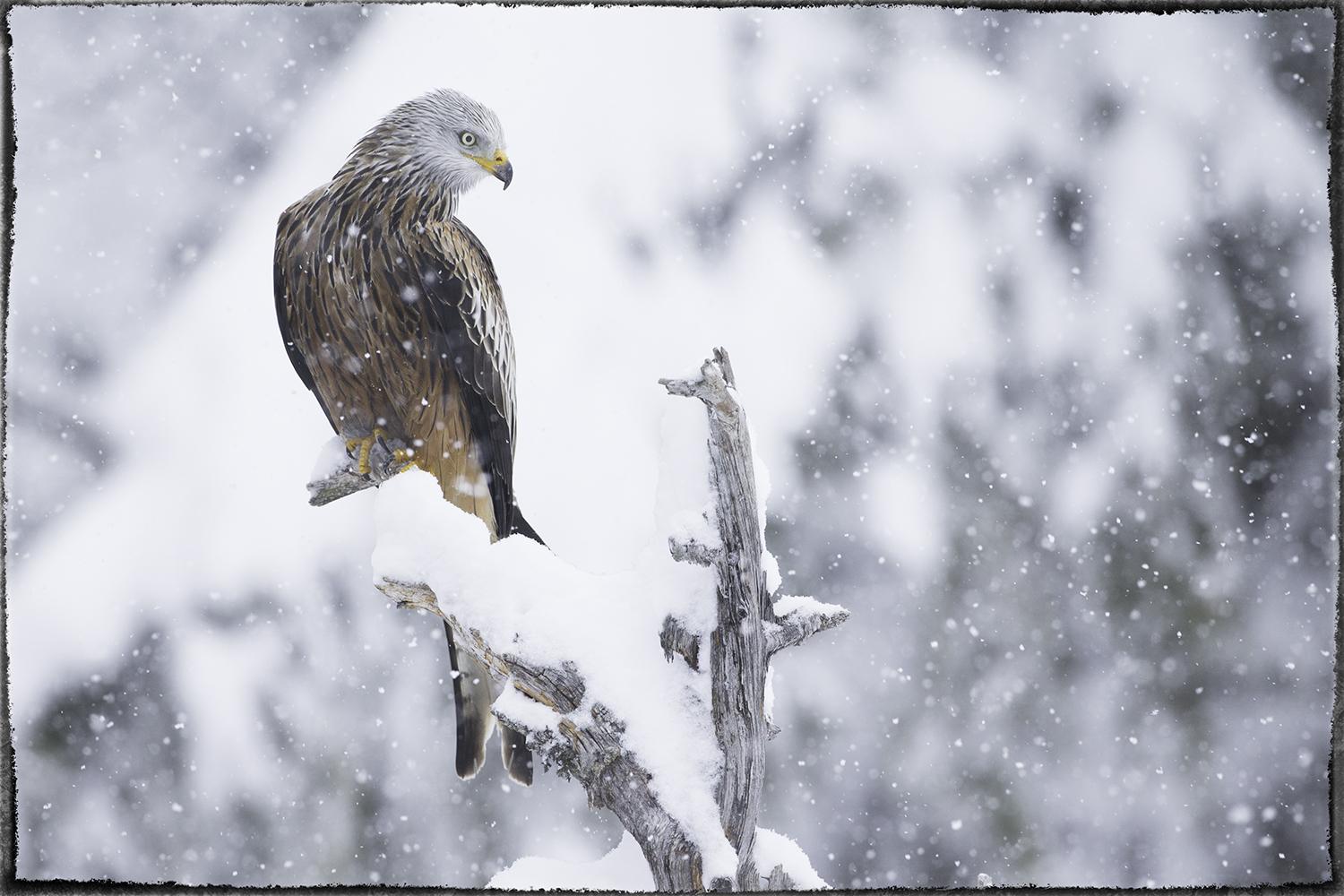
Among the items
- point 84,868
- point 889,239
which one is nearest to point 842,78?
point 889,239

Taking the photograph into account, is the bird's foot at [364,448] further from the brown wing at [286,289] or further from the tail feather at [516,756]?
the tail feather at [516,756]

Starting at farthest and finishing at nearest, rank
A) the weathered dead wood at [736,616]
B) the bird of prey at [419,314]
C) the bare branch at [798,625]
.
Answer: the bird of prey at [419,314] < the bare branch at [798,625] < the weathered dead wood at [736,616]

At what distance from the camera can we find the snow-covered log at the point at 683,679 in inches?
57.4

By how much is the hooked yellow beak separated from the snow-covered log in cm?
96

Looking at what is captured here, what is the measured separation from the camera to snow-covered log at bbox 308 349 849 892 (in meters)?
1.46

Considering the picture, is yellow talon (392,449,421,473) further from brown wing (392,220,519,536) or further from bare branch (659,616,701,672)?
bare branch (659,616,701,672)

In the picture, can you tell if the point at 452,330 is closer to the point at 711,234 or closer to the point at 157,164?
the point at 157,164

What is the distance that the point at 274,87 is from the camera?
2381mm

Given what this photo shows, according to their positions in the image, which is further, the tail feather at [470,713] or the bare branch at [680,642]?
the tail feather at [470,713]

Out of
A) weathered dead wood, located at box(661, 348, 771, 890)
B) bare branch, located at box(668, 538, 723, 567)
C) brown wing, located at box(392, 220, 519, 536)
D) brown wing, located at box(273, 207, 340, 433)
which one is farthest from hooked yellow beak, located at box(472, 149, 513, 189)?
bare branch, located at box(668, 538, 723, 567)

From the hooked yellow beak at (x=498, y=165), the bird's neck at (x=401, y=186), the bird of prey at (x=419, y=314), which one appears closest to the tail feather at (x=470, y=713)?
the bird of prey at (x=419, y=314)

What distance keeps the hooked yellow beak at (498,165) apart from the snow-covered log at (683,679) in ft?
3.14

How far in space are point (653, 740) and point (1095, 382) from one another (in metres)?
1.82

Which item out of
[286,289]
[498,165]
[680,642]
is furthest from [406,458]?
[680,642]
